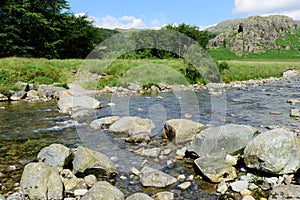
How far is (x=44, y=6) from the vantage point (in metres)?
41.2

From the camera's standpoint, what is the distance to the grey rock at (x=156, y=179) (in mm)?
6648

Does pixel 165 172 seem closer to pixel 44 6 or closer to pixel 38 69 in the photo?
pixel 38 69

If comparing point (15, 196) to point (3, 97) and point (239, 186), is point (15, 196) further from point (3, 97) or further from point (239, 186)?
point (3, 97)

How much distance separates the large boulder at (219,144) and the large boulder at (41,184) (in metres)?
3.31

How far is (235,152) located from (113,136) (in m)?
4.67

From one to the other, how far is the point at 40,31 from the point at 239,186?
4041cm

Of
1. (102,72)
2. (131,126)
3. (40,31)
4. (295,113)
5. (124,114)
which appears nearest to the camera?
(131,126)

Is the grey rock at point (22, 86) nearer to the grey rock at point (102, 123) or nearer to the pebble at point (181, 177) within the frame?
the grey rock at point (102, 123)

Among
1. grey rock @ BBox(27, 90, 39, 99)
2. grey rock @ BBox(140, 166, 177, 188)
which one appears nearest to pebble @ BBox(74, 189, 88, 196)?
grey rock @ BBox(140, 166, 177, 188)

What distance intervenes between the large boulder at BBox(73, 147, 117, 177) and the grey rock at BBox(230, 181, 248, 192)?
2.83m

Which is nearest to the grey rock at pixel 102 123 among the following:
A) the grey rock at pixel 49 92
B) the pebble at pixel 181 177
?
the pebble at pixel 181 177

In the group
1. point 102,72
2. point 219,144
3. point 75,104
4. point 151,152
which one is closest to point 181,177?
point 219,144

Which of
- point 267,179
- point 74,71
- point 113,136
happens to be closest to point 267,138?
point 267,179

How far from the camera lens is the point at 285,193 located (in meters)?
5.62
